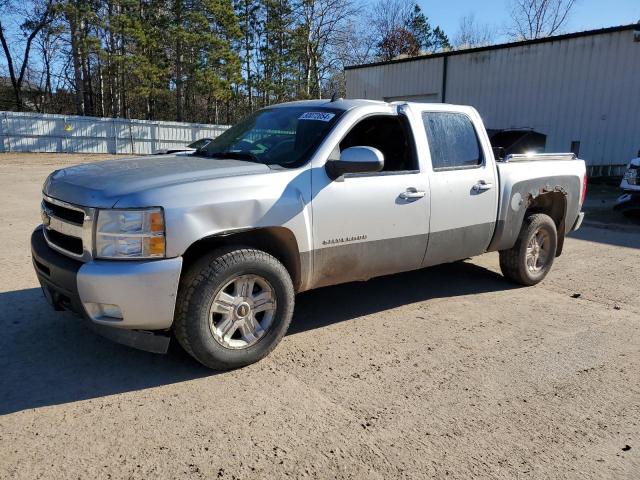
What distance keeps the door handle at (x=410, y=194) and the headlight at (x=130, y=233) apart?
208 centimetres

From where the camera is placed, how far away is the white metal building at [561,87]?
652 inches

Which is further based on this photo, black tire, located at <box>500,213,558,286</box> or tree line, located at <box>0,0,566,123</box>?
tree line, located at <box>0,0,566,123</box>

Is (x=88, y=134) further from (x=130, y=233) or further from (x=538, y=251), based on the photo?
(x=130, y=233)

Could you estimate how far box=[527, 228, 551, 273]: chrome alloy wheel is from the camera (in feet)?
19.6

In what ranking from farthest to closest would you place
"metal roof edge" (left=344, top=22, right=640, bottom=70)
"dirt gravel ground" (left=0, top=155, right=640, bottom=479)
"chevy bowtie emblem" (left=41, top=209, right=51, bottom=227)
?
"metal roof edge" (left=344, top=22, right=640, bottom=70) → "chevy bowtie emblem" (left=41, top=209, right=51, bottom=227) → "dirt gravel ground" (left=0, top=155, right=640, bottom=479)

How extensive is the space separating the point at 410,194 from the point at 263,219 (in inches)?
57.3

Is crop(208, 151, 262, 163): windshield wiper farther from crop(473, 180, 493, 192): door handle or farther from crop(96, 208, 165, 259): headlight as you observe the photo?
crop(473, 180, 493, 192): door handle

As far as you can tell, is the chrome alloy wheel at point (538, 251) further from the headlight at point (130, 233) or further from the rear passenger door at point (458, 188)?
the headlight at point (130, 233)

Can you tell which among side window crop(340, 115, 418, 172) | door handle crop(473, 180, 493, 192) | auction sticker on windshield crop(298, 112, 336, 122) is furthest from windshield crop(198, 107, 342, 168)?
door handle crop(473, 180, 493, 192)

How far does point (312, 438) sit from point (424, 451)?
616 mm

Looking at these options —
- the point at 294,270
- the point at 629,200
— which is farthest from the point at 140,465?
the point at 629,200

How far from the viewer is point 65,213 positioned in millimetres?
3637

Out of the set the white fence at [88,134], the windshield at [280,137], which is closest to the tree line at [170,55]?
the white fence at [88,134]

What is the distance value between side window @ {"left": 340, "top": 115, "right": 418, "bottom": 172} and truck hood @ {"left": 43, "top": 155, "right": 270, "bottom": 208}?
3.85 ft
